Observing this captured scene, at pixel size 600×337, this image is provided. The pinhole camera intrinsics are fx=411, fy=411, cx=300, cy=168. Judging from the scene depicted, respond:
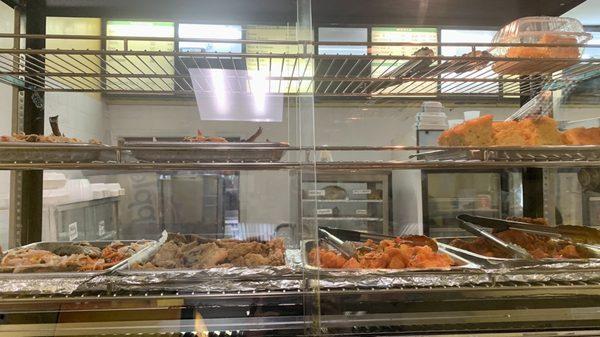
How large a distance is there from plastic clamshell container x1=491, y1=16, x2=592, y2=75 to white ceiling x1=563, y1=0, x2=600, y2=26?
0.71 metres

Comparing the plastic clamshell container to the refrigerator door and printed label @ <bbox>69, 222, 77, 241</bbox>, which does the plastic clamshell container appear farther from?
printed label @ <bbox>69, 222, 77, 241</bbox>

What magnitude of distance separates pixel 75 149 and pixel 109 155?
0.34 feet

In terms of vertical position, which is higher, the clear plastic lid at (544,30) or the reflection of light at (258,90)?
the clear plastic lid at (544,30)

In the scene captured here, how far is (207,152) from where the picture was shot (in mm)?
1228

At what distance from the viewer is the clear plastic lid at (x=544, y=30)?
1.32 meters

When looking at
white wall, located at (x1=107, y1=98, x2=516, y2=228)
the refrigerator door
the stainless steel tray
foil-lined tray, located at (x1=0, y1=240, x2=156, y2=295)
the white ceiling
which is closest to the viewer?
foil-lined tray, located at (x1=0, y1=240, x2=156, y2=295)

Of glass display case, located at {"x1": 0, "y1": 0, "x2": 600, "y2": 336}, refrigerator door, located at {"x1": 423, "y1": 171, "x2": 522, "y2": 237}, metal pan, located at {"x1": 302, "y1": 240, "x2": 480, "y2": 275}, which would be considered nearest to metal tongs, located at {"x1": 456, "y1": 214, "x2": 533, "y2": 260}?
glass display case, located at {"x1": 0, "y1": 0, "x2": 600, "y2": 336}

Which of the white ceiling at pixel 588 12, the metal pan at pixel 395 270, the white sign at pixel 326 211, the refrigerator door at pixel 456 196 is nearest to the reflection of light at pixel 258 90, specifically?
the metal pan at pixel 395 270

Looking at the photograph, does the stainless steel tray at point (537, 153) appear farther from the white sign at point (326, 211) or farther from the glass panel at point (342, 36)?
the white sign at point (326, 211)

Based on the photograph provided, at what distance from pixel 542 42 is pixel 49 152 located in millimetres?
1504

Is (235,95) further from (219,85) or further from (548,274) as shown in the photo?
(548,274)

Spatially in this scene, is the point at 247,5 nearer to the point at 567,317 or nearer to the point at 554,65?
the point at 554,65

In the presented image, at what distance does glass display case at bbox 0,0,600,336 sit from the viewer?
42.6 inches

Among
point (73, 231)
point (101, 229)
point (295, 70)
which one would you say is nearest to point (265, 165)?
point (295, 70)
